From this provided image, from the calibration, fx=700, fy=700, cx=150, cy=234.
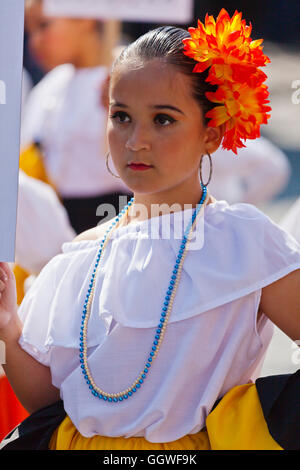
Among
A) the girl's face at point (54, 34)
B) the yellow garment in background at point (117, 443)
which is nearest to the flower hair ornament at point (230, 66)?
the yellow garment in background at point (117, 443)

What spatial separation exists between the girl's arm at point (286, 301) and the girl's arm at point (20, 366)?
0.62 m

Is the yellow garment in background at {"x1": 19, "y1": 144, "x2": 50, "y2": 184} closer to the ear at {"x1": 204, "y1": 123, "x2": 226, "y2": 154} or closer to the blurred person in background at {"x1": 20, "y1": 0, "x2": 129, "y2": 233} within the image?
the blurred person in background at {"x1": 20, "y1": 0, "x2": 129, "y2": 233}

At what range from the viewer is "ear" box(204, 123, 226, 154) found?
178 cm

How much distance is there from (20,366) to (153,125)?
729 mm

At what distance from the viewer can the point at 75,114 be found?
4734 millimetres

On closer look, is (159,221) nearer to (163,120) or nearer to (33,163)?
(163,120)

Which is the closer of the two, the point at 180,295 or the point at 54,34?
the point at 180,295

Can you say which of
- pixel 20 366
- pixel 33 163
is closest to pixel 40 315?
pixel 20 366

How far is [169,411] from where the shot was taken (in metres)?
1.64

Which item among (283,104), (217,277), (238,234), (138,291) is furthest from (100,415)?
(283,104)

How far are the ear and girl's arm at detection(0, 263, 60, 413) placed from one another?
618 mm

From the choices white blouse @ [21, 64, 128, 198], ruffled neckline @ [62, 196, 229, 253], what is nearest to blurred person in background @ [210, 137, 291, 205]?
A: white blouse @ [21, 64, 128, 198]

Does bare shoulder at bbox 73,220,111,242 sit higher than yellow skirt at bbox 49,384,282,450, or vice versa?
bare shoulder at bbox 73,220,111,242
